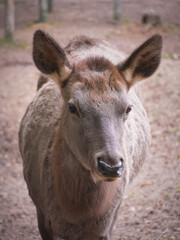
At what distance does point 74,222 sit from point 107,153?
48.4 inches

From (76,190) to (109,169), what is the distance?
912mm

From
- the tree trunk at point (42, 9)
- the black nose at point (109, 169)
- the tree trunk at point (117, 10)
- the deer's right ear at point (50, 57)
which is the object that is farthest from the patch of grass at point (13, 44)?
the black nose at point (109, 169)

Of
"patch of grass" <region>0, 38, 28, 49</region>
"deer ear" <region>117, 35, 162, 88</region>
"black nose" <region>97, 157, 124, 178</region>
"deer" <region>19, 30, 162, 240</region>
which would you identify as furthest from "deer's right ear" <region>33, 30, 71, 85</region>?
"patch of grass" <region>0, 38, 28, 49</region>

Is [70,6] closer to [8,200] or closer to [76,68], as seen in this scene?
[8,200]

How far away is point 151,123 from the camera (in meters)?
9.46

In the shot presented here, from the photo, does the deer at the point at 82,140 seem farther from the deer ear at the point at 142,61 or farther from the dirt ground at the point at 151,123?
the dirt ground at the point at 151,123

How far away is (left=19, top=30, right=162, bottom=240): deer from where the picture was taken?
3674 millimetres

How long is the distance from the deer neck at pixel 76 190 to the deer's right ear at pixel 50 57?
706mm

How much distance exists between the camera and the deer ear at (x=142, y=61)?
4.23 m

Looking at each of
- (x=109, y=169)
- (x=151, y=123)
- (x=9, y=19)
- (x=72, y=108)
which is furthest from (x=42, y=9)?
(x=109, y=169)

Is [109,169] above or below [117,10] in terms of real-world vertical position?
above

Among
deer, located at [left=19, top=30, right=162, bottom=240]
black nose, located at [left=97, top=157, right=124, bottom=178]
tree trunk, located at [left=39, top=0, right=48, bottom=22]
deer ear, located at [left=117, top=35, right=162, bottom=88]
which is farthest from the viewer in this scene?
tree trunk, located at [left=39, top=0, right=48, bottom=22]

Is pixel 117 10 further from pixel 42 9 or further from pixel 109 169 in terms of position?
pixel 109 169

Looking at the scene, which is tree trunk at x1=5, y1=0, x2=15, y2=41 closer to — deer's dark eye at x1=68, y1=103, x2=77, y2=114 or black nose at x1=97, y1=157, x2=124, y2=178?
deer's dark eye at x1=68, y1=103, x2=77, y2=114
